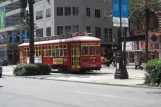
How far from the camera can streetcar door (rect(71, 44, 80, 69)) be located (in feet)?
115

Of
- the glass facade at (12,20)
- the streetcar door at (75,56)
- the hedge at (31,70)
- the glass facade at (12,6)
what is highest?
the glass facade at (12,6)

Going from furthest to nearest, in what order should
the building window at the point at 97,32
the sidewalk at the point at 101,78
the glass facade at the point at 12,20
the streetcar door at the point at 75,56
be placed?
the glass facade at the point at 12,20 < the building window at the point at 97,32 < the streetcar door at the point at 75,56 < the sidewalk at the point at 101,78

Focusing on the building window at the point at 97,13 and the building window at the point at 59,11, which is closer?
the building window at the point at 59,11

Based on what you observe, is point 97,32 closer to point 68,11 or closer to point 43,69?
point 68,11

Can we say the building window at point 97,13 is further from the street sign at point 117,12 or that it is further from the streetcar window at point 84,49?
the street sign at point 117,12

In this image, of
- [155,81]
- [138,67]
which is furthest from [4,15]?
[155,81]

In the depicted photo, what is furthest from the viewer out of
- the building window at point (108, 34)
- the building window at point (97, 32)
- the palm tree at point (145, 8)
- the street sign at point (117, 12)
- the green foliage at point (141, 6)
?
the building window at point (108, 34)

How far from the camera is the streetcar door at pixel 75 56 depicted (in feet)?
115

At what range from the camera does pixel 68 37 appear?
120 ft

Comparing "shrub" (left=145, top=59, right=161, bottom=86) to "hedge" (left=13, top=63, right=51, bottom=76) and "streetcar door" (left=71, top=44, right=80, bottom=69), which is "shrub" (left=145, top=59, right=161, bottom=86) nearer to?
"hedge" (left=13, top=63, right=51, bottom=76)

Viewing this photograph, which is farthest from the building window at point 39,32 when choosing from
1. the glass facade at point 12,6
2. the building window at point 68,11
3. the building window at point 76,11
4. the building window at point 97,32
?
the glass facade at point 12,6

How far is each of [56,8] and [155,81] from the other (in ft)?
184

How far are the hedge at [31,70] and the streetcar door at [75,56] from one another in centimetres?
273

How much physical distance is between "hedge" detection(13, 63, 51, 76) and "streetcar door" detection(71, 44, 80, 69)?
2725mm
